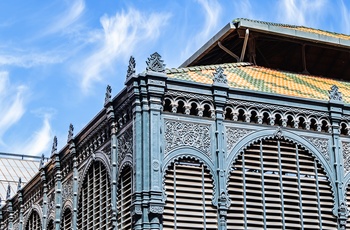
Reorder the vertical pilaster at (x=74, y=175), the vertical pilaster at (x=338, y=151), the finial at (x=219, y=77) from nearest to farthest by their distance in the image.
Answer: the finial at (x=219, y=77) → the vertical pilaster at (x=338, y=151) → the vertical pilaster at (x=74, y=175)

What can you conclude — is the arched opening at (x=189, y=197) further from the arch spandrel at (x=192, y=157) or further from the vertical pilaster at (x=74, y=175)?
the vertical pilaster at (x=74, y=175)

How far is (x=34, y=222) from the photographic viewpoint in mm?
38531

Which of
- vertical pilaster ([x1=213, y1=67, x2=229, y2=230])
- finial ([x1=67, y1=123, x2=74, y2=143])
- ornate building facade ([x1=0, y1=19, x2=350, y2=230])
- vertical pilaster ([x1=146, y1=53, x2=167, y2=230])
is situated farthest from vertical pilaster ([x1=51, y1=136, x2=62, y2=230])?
vertical pilaster ([x1=213, y1=67, x2=229, y2=230])

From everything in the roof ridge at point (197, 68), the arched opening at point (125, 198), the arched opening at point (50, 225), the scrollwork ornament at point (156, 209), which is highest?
the roof ridge at point (197, 68)

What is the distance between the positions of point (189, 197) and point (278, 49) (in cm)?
1177

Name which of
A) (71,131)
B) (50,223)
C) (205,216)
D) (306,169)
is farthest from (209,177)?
(50,223)

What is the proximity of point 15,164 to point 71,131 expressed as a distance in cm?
3331

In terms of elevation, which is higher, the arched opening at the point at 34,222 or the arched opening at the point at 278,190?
the arched opening at the point at 34,222

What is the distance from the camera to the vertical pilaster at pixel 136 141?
85.6ft

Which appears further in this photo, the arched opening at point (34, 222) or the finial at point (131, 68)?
the arched opening at point (34, 222)

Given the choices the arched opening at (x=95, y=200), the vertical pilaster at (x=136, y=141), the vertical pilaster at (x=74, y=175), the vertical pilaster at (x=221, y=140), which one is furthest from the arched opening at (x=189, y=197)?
the vertical pilaster at (x=74, y=175)

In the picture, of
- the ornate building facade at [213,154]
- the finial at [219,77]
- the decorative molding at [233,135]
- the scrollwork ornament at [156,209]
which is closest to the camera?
the scrollwork ornament at [156,209]

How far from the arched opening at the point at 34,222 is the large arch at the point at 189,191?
12.2 metres

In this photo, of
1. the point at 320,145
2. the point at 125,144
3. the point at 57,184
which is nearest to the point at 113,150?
the point at 125,144
